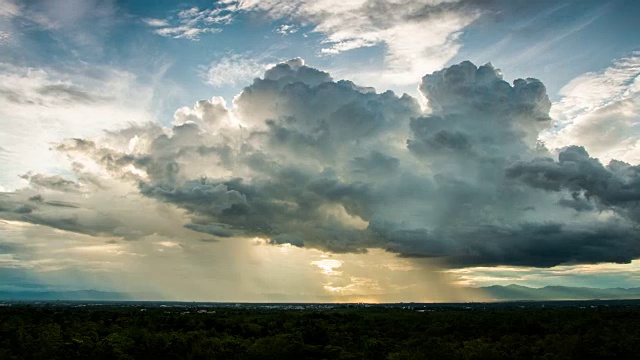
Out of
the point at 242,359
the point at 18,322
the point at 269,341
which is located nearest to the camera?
the point at 242,359

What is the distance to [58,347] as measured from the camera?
94.8 m

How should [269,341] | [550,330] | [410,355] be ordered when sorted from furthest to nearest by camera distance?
[550,330] < [269,341] < [410,355]

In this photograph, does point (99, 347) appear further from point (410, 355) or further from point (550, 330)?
point (550, 330)

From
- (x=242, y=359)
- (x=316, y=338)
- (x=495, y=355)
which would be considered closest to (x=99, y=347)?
(x=242, y=359)

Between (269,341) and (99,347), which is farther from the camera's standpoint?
(269,341)

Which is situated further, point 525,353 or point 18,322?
point 18,322

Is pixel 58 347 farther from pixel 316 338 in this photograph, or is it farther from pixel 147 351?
pixel 316 338

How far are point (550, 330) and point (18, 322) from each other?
161 metres

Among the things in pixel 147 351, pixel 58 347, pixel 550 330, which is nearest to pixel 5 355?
pixel 58 347

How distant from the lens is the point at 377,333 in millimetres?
156500

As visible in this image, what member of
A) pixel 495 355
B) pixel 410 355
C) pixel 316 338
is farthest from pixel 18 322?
pixel 495 355

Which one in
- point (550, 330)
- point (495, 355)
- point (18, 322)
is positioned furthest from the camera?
point (18, 322)

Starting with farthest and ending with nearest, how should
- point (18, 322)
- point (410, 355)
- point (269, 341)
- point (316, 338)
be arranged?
point (18, 322)
point (316, 338)
point (269, 341)
point (410, 355)

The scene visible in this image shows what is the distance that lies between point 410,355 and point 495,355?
17233mm
